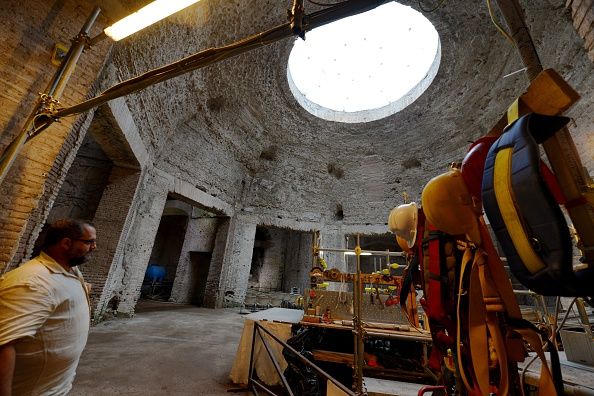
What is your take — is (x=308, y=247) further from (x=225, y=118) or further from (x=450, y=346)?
(x=450, y=346)

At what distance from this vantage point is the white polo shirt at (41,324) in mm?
1223

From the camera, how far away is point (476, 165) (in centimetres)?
147

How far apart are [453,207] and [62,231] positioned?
2.64 m

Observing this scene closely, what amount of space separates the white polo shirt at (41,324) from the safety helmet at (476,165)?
2.63 meters

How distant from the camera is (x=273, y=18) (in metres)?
6.99

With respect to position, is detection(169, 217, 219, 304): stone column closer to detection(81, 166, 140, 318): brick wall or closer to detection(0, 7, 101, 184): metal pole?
detection(81, 166, 140, 318): brick wall

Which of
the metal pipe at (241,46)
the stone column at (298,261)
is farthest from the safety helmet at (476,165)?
the stone column at (298,261)

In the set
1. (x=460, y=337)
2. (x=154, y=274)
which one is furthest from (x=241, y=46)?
(x=154, y=274)

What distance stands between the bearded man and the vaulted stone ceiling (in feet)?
13.2

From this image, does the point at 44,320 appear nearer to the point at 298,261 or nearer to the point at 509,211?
the point at 509,211

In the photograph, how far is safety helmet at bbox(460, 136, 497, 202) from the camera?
146 centimetres

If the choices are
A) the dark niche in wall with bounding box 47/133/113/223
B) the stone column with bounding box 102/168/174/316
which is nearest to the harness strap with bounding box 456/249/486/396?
the stone column with bounding box 102/168/174/316

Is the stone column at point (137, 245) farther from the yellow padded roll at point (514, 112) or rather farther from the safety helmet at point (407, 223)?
the yellow padded roll at point (514, 112)

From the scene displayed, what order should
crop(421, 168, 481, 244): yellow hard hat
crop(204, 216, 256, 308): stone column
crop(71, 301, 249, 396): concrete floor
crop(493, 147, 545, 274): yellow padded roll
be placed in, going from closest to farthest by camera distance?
crop(493, 147, 545, 274): yellow padded roll
crop(421, 168, 481, 244): yellow hard hat
crop(71, 301, 249, 396): concrete floor
crop(204, 216, 256, 308): stone column
